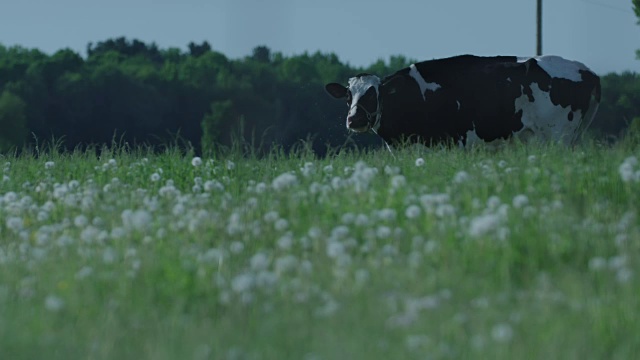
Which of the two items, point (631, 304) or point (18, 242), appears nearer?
point (631, 304)

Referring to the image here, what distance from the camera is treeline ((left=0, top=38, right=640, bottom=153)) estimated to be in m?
63.6

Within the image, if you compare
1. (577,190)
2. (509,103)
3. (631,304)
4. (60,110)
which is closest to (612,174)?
(577,190)

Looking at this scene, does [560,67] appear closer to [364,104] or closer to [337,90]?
[364,104]

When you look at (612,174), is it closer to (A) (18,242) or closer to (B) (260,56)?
(A) (18,242)

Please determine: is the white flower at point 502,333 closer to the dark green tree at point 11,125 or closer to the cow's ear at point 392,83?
the cow's ear at point 392,83

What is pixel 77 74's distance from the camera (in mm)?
73312

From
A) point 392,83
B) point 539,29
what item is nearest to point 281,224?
point 392,83

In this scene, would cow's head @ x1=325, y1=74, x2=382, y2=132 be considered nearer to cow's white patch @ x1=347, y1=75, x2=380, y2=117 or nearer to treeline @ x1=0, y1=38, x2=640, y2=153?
cow's white patch @ x1=347, y1=75, x2=380, y2=117

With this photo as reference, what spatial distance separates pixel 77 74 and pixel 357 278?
6866 cm

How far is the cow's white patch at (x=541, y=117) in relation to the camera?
1766cm

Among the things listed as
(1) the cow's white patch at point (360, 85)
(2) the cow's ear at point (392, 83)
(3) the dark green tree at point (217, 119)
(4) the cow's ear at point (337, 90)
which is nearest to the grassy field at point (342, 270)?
(1) the cow's white patch at point (360, 85)

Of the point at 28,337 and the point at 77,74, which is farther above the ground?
the point at 28,337

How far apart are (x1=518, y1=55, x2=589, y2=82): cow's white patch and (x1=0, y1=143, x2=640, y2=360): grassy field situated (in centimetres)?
731

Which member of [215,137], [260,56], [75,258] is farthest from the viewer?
[260,56]
